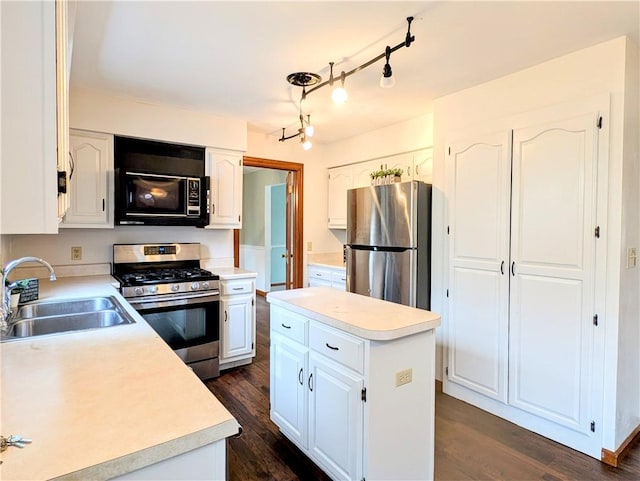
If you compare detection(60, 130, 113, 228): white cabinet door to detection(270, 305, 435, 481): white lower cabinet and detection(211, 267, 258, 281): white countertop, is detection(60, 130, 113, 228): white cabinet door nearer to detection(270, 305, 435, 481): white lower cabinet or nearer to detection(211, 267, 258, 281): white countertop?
detection(211, 267, 258, 281): white countertop

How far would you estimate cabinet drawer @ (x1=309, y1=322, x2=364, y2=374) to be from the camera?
1.67m

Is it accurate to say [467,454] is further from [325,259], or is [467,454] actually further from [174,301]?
[325,259]

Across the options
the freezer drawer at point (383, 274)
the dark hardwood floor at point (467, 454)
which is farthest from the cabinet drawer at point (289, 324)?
the freezer drawer at point (383, 274)

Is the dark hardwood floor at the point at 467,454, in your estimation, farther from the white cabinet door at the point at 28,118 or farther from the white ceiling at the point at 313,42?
the white ceiling at the point at 313,42

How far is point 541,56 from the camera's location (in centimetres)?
230

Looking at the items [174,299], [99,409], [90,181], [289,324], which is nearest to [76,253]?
[90,181]

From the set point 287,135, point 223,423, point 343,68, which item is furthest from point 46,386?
point 287,135

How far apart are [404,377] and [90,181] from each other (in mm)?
2887

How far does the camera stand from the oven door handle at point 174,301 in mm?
2834

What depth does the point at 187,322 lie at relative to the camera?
3.12 meters

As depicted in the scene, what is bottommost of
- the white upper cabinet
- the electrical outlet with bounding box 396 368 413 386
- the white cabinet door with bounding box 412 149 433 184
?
the electrical outlet with bounding box 396 368 413 386

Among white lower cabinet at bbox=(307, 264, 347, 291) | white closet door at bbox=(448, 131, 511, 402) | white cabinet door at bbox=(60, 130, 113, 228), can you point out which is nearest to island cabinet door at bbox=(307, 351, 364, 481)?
white closet door at bbox=(448, 131, 511, 402)

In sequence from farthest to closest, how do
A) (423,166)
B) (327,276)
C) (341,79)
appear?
(327,276), (423,166), (341,79)

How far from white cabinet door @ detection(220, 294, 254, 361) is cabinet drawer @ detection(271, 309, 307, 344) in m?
1.16
